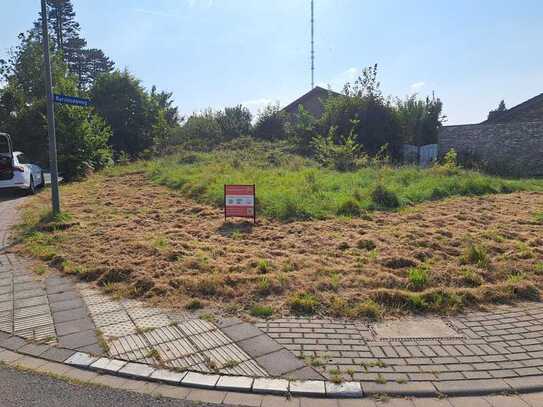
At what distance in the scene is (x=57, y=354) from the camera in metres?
3.56

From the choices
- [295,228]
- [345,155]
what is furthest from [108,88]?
[295,228]

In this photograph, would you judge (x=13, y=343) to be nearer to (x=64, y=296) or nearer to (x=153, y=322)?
(x=64, y=296)

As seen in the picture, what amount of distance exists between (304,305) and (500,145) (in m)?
20.8

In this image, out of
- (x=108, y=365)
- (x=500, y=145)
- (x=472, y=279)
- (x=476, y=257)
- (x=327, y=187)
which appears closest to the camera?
(x=108, y=365)

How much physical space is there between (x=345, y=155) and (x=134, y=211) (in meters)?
9.17

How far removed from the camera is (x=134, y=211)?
949 centimetres

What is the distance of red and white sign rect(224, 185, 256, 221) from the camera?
811 cm

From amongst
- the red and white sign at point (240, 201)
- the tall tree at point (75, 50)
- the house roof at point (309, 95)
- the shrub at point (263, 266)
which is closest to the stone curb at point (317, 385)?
the shrub at point (263, 266)

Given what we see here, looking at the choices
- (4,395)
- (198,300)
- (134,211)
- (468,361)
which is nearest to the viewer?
(4,395)

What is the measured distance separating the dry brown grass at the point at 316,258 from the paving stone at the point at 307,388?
123cm

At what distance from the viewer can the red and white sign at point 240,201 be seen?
8.11 m

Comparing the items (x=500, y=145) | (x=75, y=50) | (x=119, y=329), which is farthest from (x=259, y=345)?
(x=75, y=50)

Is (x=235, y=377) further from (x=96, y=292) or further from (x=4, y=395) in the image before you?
(x=96, y=292)

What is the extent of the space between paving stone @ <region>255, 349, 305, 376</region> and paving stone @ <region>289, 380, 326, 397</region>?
0.18 metres
